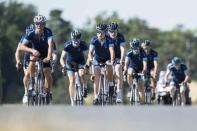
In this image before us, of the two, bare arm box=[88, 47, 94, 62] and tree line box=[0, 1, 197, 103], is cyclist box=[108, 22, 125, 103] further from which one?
tree line box=[0, 1, 197, 103]

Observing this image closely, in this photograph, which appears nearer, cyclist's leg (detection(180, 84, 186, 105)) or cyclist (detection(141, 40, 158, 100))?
cyclist (detection(141, 40, 158, 100))

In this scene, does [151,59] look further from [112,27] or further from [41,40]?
[41,40]

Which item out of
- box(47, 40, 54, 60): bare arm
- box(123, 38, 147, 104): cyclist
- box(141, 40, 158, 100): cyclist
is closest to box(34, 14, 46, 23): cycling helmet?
box(47, 40, 54, 60): bare arm

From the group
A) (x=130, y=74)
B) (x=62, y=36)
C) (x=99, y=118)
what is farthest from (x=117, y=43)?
(x=62, y=36)

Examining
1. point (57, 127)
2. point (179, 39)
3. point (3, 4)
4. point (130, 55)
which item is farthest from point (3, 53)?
point (57, 127)

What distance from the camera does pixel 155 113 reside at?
1088 cm

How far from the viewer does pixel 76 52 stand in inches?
910

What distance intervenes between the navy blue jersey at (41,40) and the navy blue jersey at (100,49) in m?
2.25

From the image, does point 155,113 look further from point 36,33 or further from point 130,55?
point 130,55

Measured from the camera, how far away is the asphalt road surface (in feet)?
35.1

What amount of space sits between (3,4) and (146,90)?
98704 mm

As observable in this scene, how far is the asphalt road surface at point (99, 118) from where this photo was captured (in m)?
10.7

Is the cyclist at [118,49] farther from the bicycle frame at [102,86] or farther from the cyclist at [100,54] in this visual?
the bicycle frame at [102,86]

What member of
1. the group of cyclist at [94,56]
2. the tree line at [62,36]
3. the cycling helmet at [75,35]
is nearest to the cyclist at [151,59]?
the group of cyclist at [94,56]
